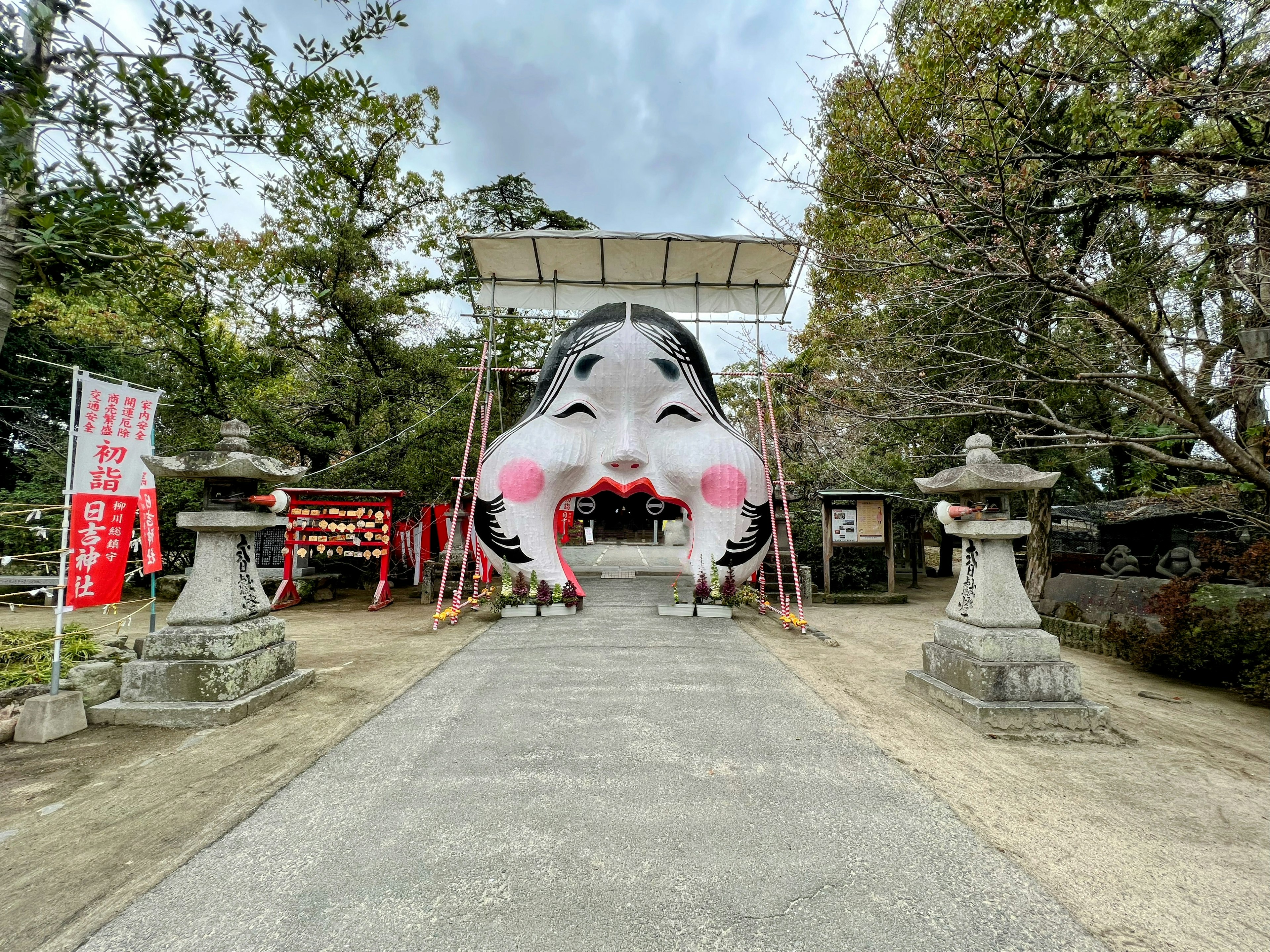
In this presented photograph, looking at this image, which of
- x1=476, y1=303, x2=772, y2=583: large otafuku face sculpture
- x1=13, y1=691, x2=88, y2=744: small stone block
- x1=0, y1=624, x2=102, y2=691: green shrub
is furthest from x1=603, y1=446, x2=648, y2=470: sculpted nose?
x1=13, y1=691, x2=88, y2=744: small stone block

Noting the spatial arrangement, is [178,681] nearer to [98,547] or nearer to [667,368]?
[98,547]

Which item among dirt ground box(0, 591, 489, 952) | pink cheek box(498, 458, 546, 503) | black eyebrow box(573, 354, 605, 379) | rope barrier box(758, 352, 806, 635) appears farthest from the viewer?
black eyebrow box(573, 354, 605, 379)

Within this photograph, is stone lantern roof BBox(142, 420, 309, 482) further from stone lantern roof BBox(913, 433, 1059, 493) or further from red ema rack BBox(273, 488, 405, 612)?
stone lantern roof BBox(913, 433, 1059, 493)

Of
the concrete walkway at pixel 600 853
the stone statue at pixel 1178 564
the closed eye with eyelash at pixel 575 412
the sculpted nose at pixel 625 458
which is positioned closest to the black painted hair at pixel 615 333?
the closed eye with eyelash at pixel 575 412

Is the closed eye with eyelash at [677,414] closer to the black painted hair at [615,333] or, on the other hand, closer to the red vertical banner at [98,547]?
the black painted hair at [615,333]

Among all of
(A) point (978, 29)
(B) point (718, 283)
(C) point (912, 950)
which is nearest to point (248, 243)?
(B) point (718, 283)

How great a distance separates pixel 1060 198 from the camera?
759cm

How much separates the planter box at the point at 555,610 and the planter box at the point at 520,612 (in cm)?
6

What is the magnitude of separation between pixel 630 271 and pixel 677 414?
2925mm

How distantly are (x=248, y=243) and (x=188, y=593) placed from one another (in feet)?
37.9

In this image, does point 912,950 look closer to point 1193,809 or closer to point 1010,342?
point 1193,809

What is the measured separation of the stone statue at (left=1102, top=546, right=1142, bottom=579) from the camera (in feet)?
24.8

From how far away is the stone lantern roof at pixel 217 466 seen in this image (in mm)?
4059

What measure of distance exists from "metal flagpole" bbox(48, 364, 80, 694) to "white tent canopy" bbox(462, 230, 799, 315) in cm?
558
